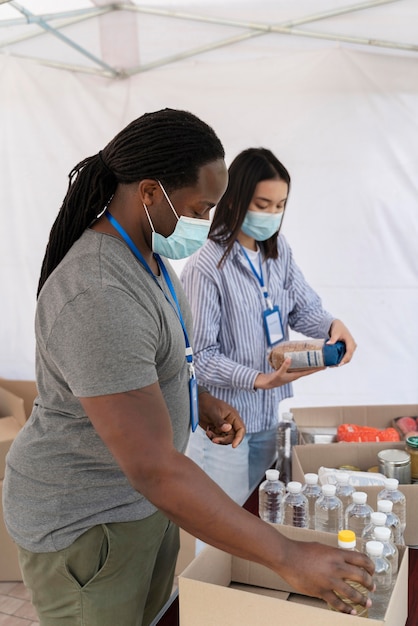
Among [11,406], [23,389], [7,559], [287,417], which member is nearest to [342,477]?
[287,417]

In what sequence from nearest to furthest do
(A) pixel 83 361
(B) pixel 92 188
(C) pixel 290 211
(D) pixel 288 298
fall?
(A) pixel 83 361, (B) pixel 92 188, (D) pixel 288 298, (C) pixel 290 211

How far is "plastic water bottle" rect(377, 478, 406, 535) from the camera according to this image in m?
1.31

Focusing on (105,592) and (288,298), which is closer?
(105,592)

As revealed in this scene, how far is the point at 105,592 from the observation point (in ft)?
3.67

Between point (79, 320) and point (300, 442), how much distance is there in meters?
1.11

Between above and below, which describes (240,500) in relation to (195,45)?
below

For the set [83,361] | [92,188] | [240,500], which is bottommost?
[240,500]

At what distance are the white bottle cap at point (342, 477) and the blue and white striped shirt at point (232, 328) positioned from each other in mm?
438

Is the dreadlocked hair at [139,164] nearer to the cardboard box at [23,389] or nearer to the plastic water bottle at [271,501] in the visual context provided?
the plastic water bottle at [271,501]

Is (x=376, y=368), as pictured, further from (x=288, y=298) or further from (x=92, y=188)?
(x=92, y=188)

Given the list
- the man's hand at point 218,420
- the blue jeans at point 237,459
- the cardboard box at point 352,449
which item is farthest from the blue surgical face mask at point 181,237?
the blue jeans at point 237,459

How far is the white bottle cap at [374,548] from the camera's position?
3.25 feet

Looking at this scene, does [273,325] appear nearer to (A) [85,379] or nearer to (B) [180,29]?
(A) [85,379]

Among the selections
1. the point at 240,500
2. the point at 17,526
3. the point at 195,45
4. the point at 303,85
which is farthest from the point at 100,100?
the point at 17,526
